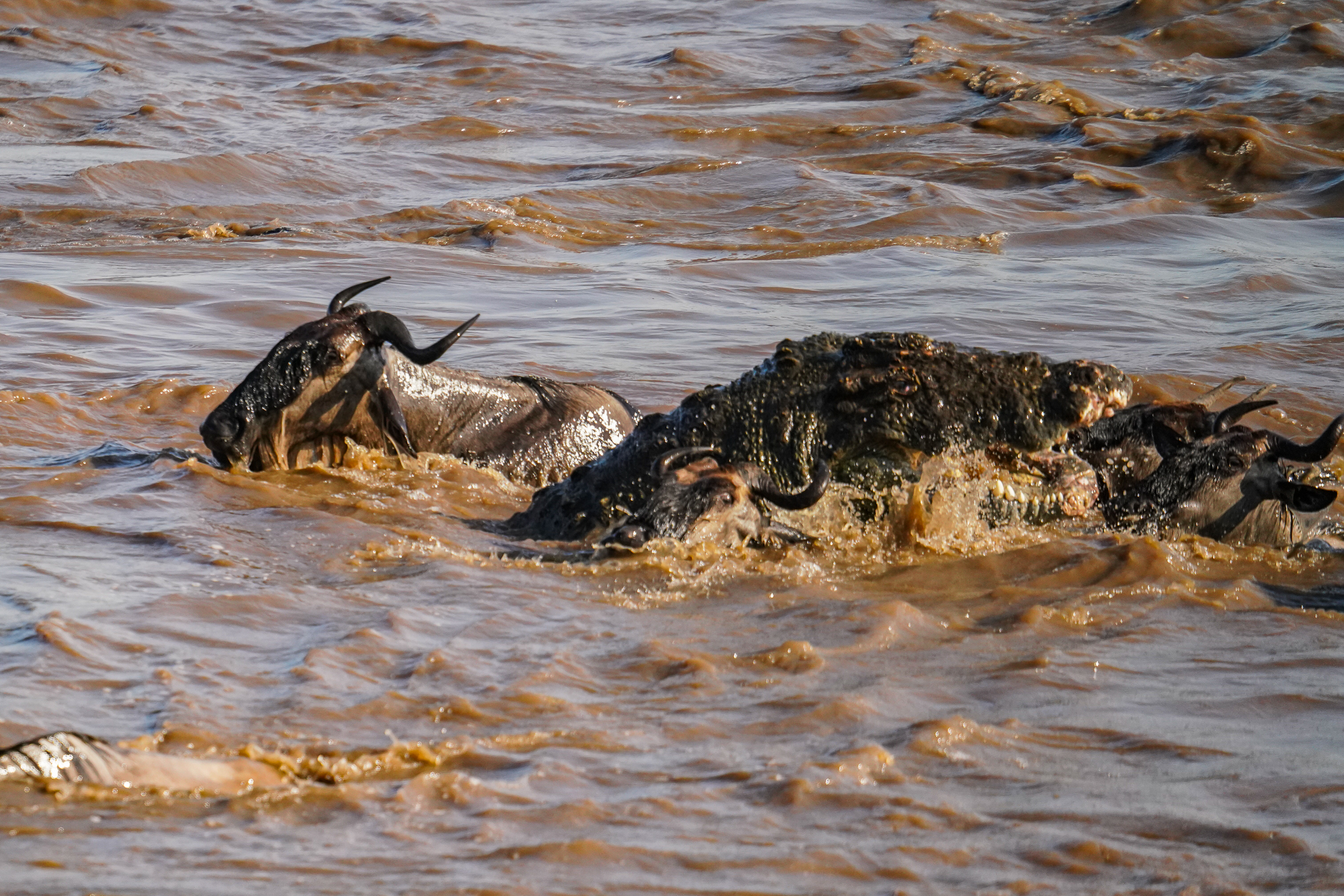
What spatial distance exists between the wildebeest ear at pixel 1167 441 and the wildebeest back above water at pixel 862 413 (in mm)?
527

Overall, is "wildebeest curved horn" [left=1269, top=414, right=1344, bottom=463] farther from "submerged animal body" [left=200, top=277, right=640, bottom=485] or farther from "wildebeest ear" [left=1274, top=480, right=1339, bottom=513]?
"submerged animal body" [left=200, top=277, right=640, bottom=485]

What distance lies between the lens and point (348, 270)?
11.4 m

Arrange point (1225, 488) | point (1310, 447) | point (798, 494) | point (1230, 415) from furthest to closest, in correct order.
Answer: point (1230, 415) < point (1225, 488) < point (1310, 447) < point (798, 494)

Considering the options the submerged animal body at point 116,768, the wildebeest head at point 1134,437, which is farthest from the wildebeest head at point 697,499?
the submerged animal body at point 116,768

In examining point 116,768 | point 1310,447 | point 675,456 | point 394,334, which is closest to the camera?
point 116,768

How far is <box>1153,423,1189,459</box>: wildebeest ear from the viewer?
226 inches

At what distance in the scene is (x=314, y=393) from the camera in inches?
267

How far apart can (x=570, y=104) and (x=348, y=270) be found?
28.5 feet

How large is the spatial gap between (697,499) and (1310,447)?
2.14 meters

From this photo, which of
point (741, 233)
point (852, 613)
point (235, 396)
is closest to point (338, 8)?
point (741, 233)

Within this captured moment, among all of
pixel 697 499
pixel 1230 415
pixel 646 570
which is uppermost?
pixel 1230 415

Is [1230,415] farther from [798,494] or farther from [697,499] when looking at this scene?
[697,499]

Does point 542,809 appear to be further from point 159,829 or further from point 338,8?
point 338,8

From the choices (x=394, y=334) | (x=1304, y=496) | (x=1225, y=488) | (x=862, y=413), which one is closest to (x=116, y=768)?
(x=862, y=413)
